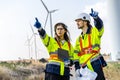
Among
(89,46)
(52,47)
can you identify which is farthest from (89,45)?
(52,47)

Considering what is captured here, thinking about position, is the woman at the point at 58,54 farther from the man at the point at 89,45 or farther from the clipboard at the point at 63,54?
the man at the point at 89,45

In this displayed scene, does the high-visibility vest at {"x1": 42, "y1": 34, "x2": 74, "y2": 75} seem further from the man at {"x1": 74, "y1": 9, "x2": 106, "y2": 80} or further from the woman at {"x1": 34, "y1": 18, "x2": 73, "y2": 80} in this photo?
the man at {"x1": 74, "y1": 9, "x2": 106, "y2": 80}

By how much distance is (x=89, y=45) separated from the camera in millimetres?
7207

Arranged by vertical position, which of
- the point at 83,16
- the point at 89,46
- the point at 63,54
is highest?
the point at 83,16

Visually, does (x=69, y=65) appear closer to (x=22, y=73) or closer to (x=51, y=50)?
(x=51, y=50)

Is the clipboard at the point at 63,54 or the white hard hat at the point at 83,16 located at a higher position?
the white hard hat at the point at 83,16

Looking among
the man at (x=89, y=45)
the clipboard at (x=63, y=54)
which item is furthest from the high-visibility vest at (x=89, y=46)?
the clipboard at (x=63, y=54)

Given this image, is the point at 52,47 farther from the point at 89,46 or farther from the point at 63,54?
the point at 89,46

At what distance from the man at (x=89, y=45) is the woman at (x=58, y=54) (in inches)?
6.7

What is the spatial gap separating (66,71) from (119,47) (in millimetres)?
32990

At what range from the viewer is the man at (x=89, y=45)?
23.6 ft

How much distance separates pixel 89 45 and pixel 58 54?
21.5 inches

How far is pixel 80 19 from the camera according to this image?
24.1ft

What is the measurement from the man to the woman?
6.7 inches
